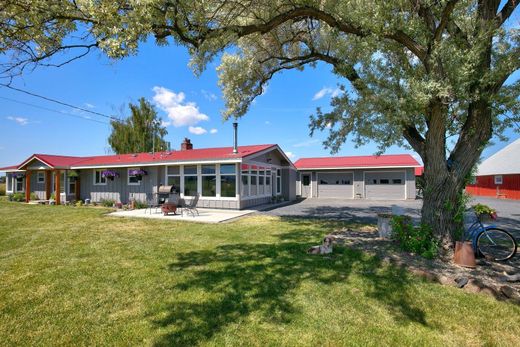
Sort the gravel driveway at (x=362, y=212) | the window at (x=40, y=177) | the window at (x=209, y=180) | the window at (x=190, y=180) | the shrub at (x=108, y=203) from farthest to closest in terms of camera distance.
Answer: the window at (x=40, y=177) → the shrub at (x=108, y=203) → the window at (x=190, y=180) → the window at (x=209, y=180) → the gravel driveway at (x=362, y=212)

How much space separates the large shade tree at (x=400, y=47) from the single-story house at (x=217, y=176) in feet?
24.3

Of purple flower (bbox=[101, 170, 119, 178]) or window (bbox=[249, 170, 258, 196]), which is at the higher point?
purple flower (bbox=[101, 170, 119, 178])

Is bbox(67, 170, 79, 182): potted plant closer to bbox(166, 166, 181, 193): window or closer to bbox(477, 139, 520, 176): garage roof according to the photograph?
bbox(166, 166, 181, 193): window

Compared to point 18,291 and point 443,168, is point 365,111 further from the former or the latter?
point 18,291

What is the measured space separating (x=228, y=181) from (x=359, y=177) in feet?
41.3

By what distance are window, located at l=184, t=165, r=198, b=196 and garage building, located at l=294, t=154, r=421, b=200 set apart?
1110 centimetres

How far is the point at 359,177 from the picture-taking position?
21.4 m

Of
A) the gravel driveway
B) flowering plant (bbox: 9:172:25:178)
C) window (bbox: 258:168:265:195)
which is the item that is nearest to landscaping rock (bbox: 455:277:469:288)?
the gravel driveway

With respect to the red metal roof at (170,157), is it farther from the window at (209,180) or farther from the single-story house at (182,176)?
the window at (209,180)

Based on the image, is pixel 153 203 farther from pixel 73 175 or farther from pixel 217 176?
pixel 73 175

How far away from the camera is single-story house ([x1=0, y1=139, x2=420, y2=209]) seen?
13641mm

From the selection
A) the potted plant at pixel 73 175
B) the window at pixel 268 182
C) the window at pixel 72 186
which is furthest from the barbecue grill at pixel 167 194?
the window at pixel 72 186

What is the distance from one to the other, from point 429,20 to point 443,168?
3.05m

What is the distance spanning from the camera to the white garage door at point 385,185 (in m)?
20.3
